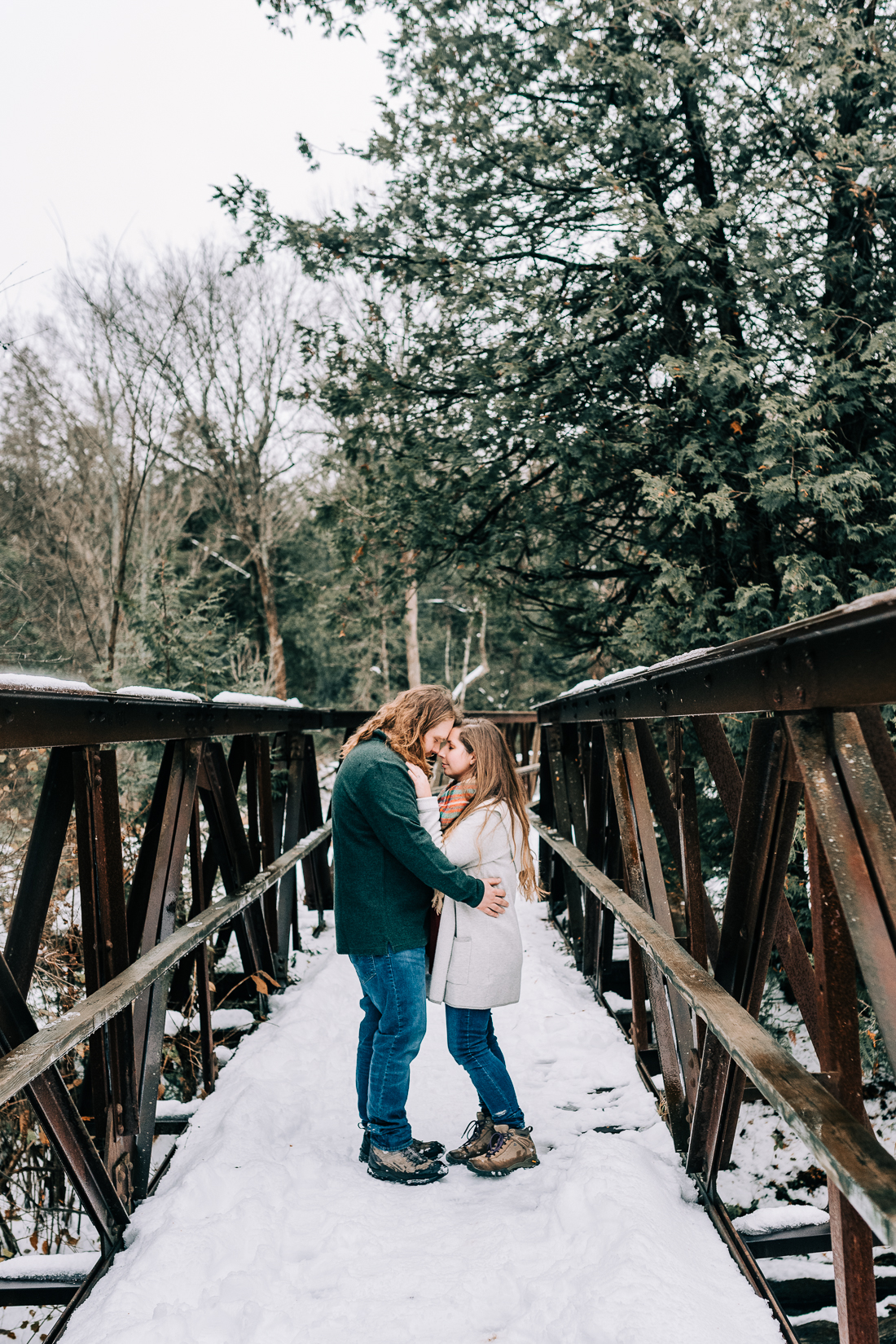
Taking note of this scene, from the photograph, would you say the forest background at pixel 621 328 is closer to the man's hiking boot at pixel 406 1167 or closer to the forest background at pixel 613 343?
the forest background at pixel 613 343

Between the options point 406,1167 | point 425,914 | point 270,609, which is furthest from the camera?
point 270,609

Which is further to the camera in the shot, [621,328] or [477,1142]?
[621,328]

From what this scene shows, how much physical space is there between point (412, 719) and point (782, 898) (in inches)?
55.4

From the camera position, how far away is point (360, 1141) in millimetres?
3617

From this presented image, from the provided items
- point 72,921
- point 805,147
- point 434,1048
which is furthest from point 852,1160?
point 805,147

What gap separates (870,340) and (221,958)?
19.5 ft

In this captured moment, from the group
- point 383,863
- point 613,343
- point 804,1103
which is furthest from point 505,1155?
point 613,343

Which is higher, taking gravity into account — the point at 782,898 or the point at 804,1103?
the point at 782,898

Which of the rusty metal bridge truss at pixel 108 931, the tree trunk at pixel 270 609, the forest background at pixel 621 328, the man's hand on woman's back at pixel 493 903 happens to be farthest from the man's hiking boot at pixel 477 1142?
the tree trunk at pixel 270 609

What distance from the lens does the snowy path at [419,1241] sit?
2.34 meters

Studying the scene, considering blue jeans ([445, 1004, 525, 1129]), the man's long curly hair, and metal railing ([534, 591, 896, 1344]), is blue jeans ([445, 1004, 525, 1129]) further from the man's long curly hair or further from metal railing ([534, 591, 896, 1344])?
the man's long curly hair

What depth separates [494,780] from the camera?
11.0 ft

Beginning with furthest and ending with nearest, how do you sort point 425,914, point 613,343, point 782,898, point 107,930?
point 613,343 < point 425,914 < point 107,930 < point 782,898

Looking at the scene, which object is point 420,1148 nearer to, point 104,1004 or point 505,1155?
point 505,1155
